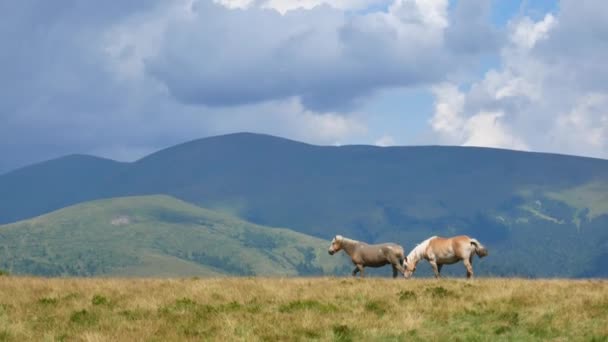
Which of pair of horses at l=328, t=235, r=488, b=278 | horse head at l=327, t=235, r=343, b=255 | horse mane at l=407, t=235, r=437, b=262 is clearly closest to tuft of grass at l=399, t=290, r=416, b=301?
pair of horses at l=328, t=235, r=488, b=278

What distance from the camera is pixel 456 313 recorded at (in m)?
20.7

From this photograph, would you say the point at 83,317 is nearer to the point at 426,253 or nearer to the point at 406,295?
the point at 406,295

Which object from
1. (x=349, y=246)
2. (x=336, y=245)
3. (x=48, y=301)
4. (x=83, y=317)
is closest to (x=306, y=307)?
(x=83, y=317)

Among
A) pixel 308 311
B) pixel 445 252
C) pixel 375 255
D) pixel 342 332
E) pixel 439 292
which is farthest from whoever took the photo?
pixel 375 255

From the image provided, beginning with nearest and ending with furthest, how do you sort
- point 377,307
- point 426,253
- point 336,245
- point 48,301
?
1. point 377,307
2. point 48,301
3. point 426,253
4. point 336,245

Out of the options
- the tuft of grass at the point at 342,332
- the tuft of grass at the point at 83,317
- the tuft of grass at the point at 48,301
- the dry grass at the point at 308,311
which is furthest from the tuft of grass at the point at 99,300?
the tuft of grass at the point at 342,332

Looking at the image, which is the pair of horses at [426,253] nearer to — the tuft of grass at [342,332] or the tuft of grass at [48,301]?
the tuft of grass at [342,332]

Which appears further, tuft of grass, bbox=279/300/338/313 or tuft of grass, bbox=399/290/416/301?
tuft of grass, bbox=399/290/416/301

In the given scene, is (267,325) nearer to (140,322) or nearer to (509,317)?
(140,322)

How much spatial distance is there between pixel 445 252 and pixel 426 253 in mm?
905

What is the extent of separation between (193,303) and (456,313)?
7.54 metres

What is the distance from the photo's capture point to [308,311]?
20.6 metres

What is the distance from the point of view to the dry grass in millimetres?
18219

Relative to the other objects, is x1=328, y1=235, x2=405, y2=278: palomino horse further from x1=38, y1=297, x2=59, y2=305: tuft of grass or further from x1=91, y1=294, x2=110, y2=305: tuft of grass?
x1=38, y1=297, x2=59, y2=305: tuft of grass
